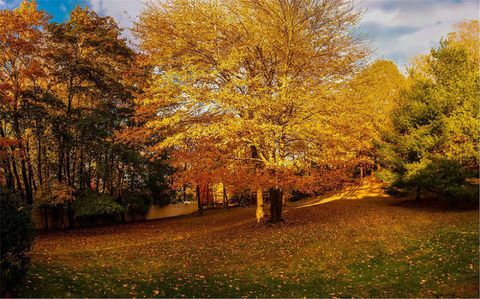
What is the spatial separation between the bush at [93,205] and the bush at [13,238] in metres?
16.0

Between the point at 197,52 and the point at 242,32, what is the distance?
102 inches

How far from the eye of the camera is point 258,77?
52.9 ft

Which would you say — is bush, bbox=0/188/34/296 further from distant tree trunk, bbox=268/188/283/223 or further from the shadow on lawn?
the shadow on lawn

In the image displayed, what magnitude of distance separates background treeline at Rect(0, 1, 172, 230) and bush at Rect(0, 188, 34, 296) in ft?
44.3

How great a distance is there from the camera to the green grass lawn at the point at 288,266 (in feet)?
28.7

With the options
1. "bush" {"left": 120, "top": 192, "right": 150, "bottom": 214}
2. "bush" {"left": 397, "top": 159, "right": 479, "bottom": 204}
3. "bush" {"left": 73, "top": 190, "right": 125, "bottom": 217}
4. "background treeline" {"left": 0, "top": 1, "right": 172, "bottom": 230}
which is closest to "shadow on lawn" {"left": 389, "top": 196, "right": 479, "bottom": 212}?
"bush" {"left": 397, "top": 159, "right": 479, "bottom": 204}

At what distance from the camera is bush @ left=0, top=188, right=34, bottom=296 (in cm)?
692

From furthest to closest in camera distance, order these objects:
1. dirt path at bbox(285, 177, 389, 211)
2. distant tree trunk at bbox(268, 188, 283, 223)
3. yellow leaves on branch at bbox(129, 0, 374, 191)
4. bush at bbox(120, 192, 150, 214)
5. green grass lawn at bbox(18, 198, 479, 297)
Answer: dirt path at bbox(285, 177, 389, 211), bush at bbox(120, 192, 150, 214), distant tree trunk at bbox(268, 188, 283, 223), yellow leaves on branch at bbox(129, 0, 374, 191), green grass lawn at bbox(18, 198, 479, 297)

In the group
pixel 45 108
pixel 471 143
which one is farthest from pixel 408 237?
pixel 45 108

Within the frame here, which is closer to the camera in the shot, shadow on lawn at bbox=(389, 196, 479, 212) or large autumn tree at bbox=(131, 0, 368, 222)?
large autumn tree at bbox=(131, 0, 368, 222)

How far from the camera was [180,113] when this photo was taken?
16484 millimetres

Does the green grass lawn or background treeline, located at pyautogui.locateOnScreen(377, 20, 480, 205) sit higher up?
background treeline, located at pyautogui.locateOnScreen(377, 20, 480, 205)

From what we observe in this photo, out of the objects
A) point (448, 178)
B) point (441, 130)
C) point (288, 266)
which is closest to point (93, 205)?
point (288, 266)

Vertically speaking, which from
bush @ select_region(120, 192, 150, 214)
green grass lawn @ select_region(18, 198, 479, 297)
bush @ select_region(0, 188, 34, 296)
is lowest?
green grass lawn @ select_region(18, 198, 479, 297)
